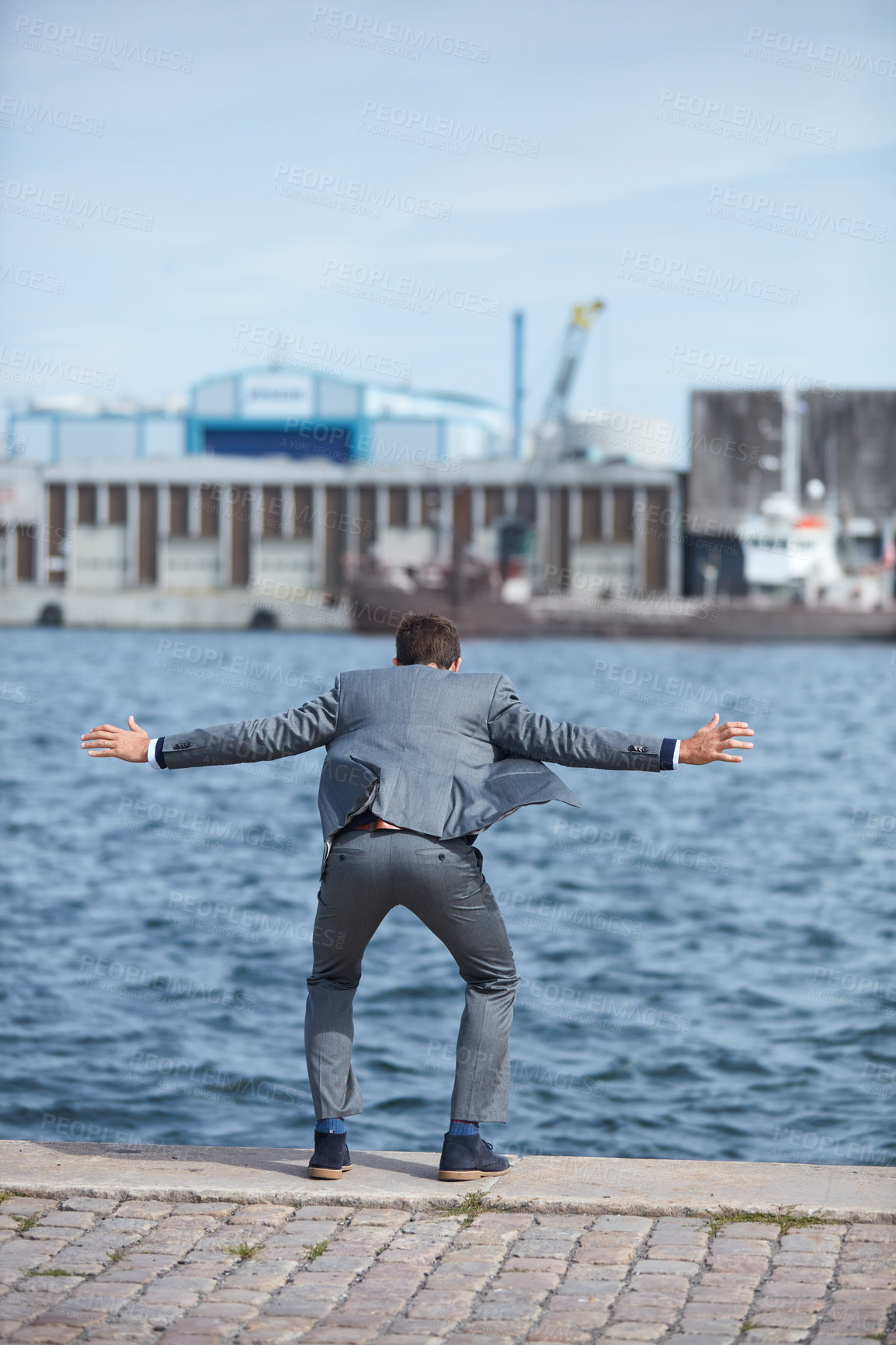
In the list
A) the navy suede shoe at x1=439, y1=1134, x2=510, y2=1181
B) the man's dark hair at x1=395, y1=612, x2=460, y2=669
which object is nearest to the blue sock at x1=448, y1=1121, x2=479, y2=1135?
the navy suede shoe at x1=439, y1=1134, x2=510, y2=1181

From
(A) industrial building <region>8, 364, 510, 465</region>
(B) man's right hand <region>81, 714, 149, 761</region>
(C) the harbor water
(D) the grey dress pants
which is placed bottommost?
(C) the harbor water

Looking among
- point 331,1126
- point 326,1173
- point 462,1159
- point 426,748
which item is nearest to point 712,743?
point 426,748

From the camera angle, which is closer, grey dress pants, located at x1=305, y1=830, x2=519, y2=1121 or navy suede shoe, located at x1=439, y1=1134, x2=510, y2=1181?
grey dress pants, located at x1=305, y1=830, x2=519, y2=1121

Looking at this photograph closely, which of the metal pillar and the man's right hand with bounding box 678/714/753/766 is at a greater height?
the metal pillar

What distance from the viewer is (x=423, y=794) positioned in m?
4.60

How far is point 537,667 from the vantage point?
53.0 metres

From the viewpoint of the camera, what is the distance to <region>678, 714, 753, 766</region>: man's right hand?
4605 mm

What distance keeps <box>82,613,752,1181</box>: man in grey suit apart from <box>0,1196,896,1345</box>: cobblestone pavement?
1.51 feet

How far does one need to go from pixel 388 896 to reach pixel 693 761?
0.96 metres

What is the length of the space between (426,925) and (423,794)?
406 mm

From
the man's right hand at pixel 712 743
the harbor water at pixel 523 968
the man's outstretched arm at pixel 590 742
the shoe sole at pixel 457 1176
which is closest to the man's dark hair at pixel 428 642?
the man's outstretched arm at pixel 590 742

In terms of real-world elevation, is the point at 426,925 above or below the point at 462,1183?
above

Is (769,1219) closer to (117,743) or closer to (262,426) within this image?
(117,743)

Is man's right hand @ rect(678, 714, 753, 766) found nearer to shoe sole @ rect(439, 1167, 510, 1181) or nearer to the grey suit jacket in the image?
the grey suit jacket
